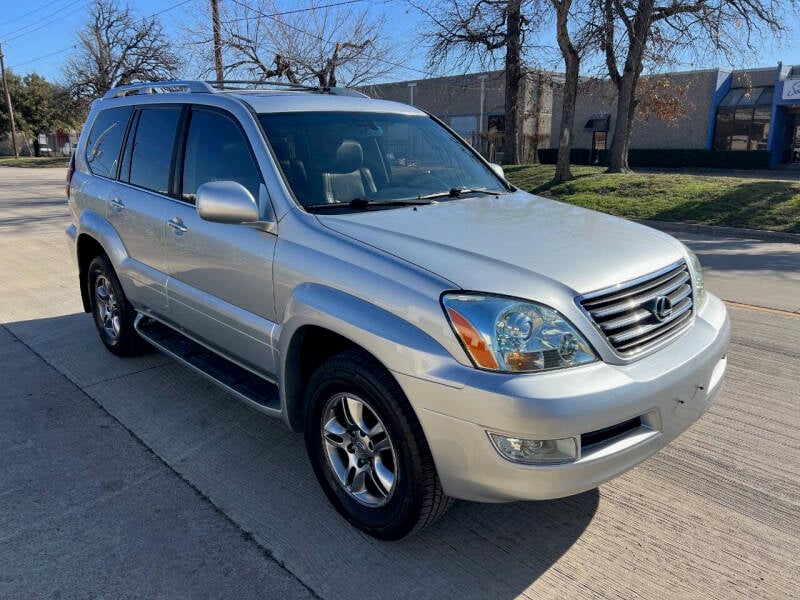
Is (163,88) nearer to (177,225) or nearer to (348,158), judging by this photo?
(177,225)

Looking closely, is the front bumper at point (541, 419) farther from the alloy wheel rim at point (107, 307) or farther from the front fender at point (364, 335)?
the alloy wheel rim at point (107, 307)

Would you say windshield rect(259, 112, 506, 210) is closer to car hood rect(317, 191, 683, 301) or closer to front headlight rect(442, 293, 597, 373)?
car hood rect(317, 191, 683, 301)

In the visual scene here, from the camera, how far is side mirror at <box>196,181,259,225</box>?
3098 mm

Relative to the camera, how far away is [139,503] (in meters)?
3.20

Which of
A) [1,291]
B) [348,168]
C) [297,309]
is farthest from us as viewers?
[1,291]

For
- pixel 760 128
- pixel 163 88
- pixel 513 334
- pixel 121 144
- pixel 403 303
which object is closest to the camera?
pixel 513 334

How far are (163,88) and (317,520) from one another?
3.32 metres

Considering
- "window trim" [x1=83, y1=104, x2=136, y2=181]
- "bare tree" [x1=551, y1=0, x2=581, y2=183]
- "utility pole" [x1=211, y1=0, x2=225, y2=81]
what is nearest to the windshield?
"window trim" [x1=83, y1=104, x2=136, y2=181]

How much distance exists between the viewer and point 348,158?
3648mm

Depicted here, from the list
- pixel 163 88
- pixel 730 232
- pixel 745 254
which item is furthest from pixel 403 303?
pixel 730 232

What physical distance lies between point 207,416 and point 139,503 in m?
0.98

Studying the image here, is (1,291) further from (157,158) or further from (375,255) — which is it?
(375,255)

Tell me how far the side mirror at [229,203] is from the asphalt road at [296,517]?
1.39m

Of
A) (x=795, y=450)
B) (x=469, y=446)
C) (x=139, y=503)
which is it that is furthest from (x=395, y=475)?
(x=795, y=450)
